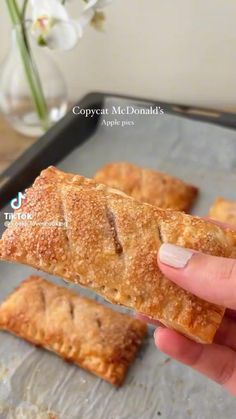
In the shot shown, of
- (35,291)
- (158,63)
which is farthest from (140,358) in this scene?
(158,63)

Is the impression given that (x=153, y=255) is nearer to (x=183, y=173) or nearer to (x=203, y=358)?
(x=203, y=358)

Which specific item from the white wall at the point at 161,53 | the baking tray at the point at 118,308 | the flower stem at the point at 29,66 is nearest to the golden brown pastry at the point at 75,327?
the baking tray at the point at 118,308

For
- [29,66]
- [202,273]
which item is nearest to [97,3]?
[29,66]

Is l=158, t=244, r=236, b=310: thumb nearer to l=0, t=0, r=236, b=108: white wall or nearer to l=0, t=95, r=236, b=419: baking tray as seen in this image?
l=0, t=95, r=236, b=419: baking tray

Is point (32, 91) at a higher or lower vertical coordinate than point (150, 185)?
higher

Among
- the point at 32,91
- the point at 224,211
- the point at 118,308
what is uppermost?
the point at 32,91

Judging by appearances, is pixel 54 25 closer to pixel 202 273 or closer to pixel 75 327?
pixel 75 327
